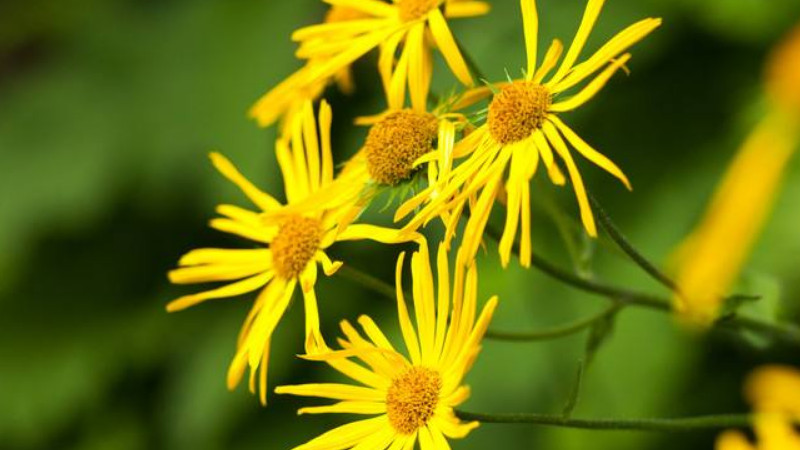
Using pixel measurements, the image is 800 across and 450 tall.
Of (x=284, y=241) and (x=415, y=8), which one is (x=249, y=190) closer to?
(x=284, y=241)

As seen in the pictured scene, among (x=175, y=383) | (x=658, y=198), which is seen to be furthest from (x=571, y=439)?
(x=175, y=383)

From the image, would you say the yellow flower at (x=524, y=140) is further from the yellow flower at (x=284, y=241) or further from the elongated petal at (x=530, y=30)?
the yellow flower at (x=284, y=241)

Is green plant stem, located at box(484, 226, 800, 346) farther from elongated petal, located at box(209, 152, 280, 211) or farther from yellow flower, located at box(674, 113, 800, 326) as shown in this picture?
yellow flower, located at box(674, 113, 800, 326)

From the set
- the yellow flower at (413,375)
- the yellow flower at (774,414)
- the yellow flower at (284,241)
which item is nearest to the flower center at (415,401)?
the yellow flower at (413,375)

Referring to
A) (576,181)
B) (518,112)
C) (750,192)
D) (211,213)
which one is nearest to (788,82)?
(750,192)

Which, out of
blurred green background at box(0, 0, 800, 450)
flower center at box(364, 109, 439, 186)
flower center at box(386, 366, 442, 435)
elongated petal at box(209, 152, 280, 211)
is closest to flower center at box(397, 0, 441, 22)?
flower center at box(364, 109, 439, 186)

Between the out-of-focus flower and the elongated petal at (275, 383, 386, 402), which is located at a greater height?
the out-of-focus flower
